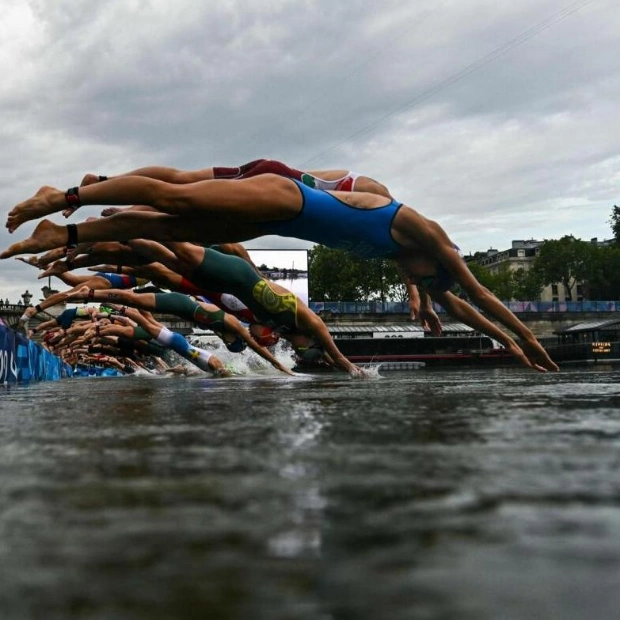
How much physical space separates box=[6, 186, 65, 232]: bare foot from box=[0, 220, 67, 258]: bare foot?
0.24 meters

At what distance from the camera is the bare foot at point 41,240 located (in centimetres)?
477

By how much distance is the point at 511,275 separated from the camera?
81.6 meters

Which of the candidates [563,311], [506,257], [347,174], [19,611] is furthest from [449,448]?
[506,257]

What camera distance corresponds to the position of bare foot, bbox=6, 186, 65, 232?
443 cm

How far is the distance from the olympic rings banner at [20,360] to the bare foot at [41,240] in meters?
4.42

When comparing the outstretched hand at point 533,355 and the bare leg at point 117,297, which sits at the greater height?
the bare leg at point 117,297

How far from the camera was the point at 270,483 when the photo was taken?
1.09m

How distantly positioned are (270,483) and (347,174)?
5.05 metres

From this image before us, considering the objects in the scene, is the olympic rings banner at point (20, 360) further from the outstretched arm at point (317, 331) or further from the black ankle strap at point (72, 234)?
the black ankle strap at point (72, 234)

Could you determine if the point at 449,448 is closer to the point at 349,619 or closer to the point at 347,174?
the point at 349,619

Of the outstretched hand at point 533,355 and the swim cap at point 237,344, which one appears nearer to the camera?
the outstretched hand at point 533,355

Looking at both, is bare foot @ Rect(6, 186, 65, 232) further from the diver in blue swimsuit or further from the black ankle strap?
the black ankle strap

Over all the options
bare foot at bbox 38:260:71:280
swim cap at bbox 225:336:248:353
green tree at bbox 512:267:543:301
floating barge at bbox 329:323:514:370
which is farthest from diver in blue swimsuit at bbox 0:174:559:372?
green tree at bbox 512:267:543:301

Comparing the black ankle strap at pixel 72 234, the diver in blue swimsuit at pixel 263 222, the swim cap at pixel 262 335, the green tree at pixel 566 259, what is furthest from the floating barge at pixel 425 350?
the black ankle strap at pixel 72 234
